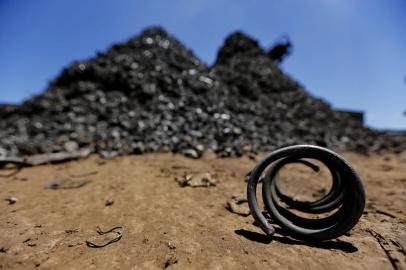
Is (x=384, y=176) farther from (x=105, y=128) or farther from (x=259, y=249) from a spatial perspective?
(x=105, y=128)

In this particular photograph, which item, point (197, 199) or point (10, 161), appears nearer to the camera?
point (197, 199)

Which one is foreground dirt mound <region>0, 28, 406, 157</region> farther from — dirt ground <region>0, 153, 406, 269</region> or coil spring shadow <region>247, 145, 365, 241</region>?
coil spring shadow <region>247, 145, 365, 241</region>

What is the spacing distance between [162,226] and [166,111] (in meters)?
6.28

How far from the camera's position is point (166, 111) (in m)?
8.68

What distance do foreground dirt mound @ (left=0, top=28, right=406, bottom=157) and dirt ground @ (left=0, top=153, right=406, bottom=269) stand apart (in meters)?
2.14

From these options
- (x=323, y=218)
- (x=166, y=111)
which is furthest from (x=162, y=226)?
(x=166, y=111)

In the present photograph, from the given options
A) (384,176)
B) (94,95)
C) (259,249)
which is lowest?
(259,249)

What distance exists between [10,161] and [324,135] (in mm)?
10850

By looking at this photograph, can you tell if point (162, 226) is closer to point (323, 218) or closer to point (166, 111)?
point (323, 218)

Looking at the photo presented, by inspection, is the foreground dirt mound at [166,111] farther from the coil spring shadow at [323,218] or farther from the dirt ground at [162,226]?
the coil spring shadow at [323,218]

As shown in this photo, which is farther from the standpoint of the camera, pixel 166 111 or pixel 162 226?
pixel 166 111

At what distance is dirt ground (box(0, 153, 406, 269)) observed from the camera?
206 cm

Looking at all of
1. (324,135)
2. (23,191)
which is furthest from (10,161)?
(324,135)

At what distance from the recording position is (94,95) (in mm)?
9641
